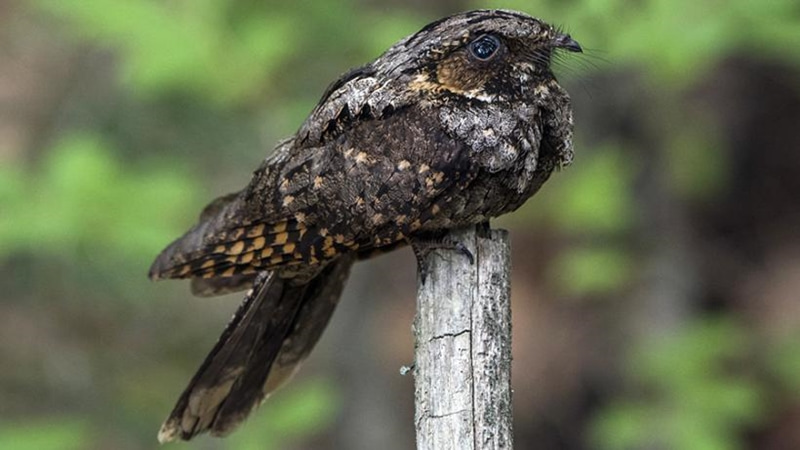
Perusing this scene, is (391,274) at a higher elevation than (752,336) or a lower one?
higher

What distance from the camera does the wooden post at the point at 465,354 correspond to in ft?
10.3

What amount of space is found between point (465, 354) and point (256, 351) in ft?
2.78

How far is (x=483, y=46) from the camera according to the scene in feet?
10.8

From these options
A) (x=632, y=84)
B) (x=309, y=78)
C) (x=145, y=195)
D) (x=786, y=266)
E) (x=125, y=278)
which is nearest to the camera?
(x=145, y=195)

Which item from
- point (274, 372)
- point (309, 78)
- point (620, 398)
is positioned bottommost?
point (274, 372)

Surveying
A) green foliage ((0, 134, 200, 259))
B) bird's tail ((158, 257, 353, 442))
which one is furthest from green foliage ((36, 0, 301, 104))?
bird's tail ((158, 257, 353, 442))

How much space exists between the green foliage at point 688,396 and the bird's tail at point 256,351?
116 inches

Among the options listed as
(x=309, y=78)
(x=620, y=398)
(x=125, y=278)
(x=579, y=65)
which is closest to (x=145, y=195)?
(x=125, y=278)

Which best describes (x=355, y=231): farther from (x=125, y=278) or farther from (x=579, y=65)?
(x=125, y=278)

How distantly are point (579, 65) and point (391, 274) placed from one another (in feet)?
15.9

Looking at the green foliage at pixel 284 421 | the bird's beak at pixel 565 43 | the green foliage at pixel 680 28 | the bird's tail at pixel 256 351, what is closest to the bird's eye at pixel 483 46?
the bird's beak at pixel 565 43

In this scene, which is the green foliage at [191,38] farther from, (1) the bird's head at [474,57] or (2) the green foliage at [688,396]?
(2) the green foliage at [688,396]

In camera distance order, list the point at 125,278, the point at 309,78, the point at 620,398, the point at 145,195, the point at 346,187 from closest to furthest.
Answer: the point at 346,187 → the point at 145,195 → the point at 125,278 → the point at 309,78 → the point at 620,398

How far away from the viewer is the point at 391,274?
8781 mm
